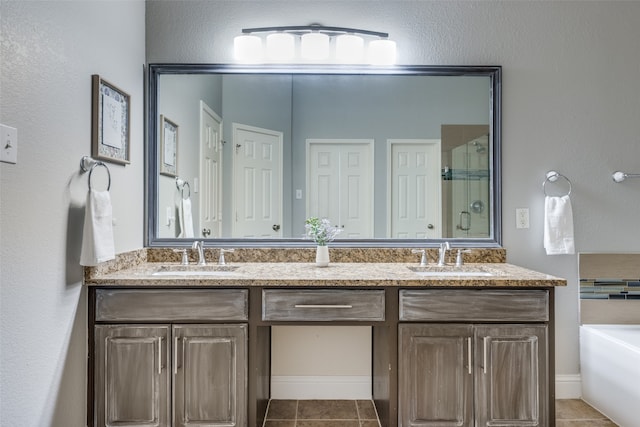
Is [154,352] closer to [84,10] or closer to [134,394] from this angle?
[134,394]

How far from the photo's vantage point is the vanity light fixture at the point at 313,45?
2.29 meters

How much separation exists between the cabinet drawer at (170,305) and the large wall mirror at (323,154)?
0.61 m

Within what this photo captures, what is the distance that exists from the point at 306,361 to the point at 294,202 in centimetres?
89

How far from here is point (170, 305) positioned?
174cm

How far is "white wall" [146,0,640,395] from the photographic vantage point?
2314 millimetres

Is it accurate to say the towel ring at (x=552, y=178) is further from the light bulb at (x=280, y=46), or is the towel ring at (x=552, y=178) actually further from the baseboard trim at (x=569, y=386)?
the light bulb at (x=280, y=46)

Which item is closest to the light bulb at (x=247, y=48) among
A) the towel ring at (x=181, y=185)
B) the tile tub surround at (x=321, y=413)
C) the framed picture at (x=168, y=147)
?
the framed picture at (x=168, y=147)

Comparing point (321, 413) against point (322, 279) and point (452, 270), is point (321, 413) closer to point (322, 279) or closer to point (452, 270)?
point (322, 279)

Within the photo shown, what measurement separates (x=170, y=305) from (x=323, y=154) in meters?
1.14

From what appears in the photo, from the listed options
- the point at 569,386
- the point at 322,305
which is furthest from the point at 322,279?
the point at 569,386

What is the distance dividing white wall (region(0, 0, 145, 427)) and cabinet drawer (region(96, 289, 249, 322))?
11 centimetres

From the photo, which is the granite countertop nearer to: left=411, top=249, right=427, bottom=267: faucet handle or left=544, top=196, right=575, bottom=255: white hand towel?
left=411, top=249, right=427, bottom=267: faucet handle

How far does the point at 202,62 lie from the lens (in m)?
2.35

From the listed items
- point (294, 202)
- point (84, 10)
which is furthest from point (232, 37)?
point (294, 202)
